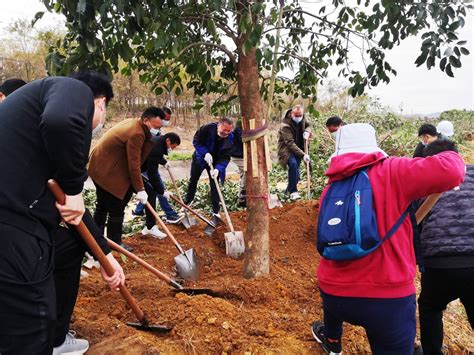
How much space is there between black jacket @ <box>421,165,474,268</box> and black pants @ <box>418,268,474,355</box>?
62mm

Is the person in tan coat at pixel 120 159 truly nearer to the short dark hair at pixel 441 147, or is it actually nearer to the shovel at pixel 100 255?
the shovel at pixel 100 255

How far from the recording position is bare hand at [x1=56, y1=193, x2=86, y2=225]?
5.56 feet

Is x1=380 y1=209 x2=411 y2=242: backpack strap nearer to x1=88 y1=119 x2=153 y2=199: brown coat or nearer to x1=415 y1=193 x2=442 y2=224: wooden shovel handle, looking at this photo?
x1=415 y1=193 x2=442 y2=224: wooden shovel handle

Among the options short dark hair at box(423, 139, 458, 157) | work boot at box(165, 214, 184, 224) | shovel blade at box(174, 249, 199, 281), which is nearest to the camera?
short dark hair at box(423, 139, 458, 157)

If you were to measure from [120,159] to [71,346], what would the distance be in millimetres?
2268

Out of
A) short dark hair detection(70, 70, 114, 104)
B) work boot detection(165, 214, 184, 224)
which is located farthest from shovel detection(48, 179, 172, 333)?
work boot detection(165, 214, 184, 224)

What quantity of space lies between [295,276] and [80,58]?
2622 millimetres

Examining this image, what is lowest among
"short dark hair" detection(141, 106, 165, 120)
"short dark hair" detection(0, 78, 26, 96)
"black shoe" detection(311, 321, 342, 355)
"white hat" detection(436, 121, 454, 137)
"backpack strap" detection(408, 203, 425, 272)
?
"black shoe" detection(311, 321, 342, 355)

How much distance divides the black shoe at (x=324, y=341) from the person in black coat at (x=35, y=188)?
59.4 inches

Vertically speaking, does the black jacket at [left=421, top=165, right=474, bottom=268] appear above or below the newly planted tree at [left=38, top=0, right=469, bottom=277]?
below

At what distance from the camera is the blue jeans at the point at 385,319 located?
72.7 inches

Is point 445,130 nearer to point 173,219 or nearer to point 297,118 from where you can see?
point 173,219

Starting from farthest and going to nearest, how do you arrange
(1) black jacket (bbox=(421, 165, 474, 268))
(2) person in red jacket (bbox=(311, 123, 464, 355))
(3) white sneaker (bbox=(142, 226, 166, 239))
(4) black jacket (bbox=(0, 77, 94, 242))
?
(3) white sneaker (bbox=(142, 226, 166, 239))
(1) black jacket (bbox=(421, 165, 474, 268))
(2) person in red jacket (bbox=(311, 123, 464, 355))
(4) black jacket (bbox=(0, 77, 94, 242))

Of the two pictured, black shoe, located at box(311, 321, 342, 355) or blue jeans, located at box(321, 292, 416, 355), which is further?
black shoe, located at box(311, 321, 342, 355)
